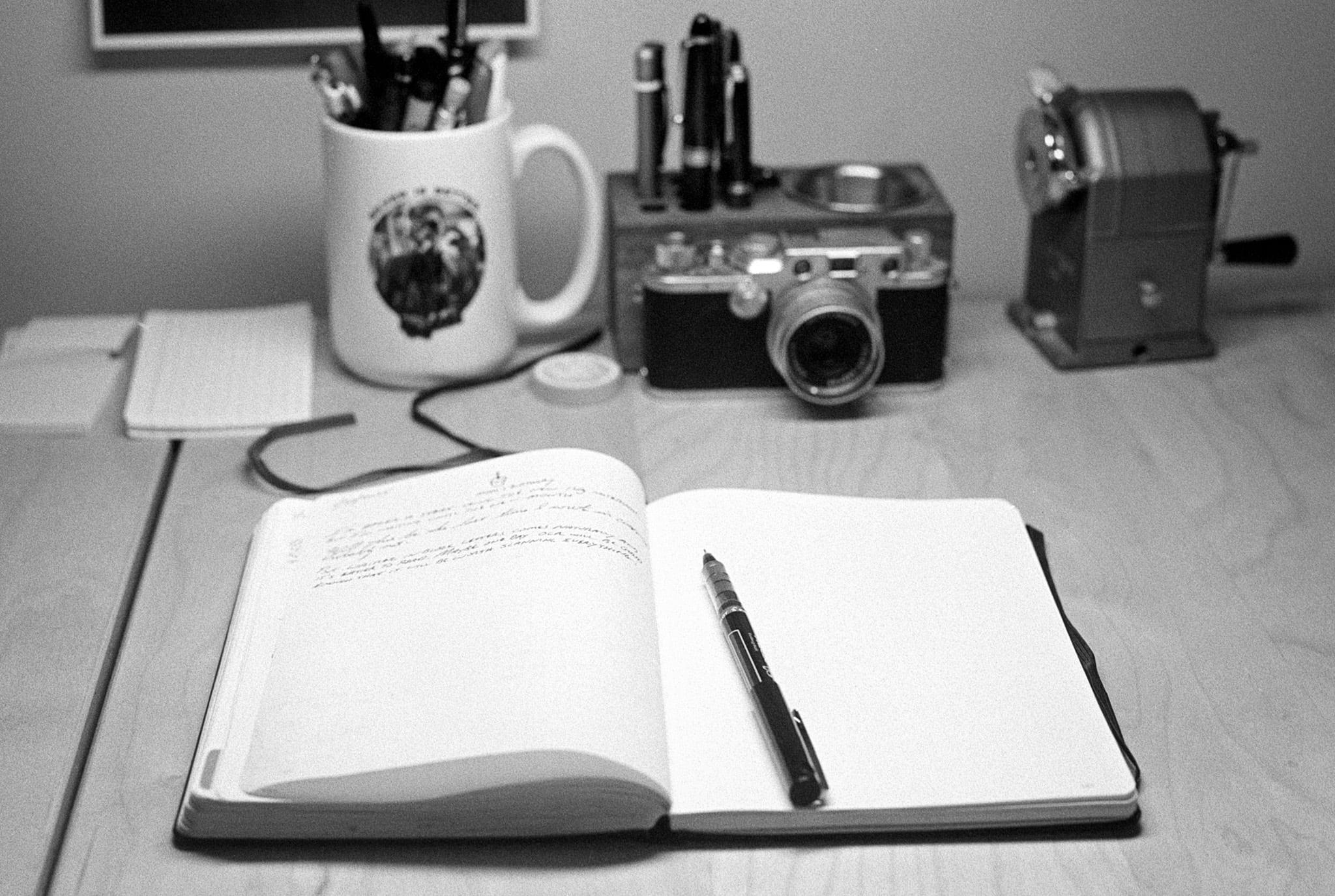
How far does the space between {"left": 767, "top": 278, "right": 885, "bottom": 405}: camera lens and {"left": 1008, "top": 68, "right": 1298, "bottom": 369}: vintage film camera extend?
0.53ft

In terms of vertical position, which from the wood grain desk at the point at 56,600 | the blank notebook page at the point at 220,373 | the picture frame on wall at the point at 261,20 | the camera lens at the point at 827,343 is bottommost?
the wood grain desk at the point at 56,600

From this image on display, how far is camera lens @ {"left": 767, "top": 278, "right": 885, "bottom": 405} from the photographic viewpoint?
100 centimetres

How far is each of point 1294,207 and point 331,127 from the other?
80 centimetres

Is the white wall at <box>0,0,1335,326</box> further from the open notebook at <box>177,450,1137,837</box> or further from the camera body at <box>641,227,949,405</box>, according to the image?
the open notebook at <box>177,450,1137,837</box>

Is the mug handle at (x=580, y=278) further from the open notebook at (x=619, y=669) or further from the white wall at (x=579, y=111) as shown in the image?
the open notebook at (x=619, y=669)

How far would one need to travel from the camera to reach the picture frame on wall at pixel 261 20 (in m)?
1.15

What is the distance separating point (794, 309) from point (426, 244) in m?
0.24

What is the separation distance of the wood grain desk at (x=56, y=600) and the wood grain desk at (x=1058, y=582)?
0.01 m

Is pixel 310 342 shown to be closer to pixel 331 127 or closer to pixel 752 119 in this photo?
pixel 331 127

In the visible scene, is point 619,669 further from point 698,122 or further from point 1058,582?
point 698,122

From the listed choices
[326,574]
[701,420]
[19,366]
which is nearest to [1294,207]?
[701,420]

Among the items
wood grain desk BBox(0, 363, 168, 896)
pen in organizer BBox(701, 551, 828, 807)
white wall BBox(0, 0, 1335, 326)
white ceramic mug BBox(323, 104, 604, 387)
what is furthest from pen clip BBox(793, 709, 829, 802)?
white wall BBox(0, 0, 1335, 326)

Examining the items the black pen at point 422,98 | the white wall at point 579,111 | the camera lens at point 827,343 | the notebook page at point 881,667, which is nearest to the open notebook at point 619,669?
the notebook page at point 881,667

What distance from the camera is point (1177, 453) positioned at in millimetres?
992
